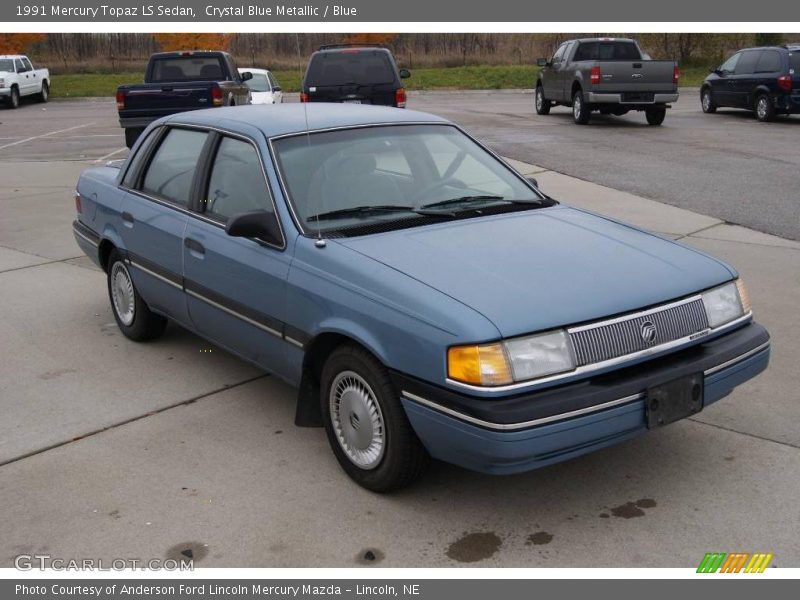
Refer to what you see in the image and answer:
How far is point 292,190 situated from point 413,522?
1.71 metres

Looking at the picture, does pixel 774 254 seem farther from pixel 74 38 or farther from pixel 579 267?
pixel 74 38

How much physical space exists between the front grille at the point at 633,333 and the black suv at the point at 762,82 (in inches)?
700

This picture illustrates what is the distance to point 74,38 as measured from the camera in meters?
48.1

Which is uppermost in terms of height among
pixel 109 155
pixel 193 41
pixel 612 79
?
pixel 193 41

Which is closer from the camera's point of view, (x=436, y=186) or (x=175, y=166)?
(x=436, y=186)

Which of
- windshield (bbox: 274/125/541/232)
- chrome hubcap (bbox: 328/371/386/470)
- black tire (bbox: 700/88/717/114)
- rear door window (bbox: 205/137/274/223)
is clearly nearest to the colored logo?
chrome hubcap (bbox: 328/371/386/470)

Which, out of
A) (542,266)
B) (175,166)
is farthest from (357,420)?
(175,166)

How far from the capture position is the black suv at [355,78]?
51.3 ft

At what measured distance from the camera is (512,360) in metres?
3.54

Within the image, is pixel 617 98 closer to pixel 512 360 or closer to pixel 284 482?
pixel 284 482

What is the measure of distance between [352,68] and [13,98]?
2074 cm

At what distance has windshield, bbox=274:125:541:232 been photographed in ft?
15.0

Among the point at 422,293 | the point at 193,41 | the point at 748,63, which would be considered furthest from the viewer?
the point at 193,41

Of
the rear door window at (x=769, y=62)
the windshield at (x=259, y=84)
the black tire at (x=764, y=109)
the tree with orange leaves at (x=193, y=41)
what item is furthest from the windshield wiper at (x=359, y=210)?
the tree with orange leaves at (x=193, y=41)
